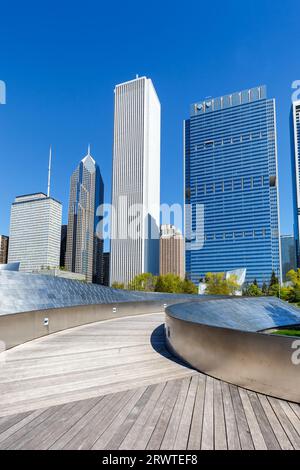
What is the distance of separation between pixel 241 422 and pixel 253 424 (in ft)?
0.49

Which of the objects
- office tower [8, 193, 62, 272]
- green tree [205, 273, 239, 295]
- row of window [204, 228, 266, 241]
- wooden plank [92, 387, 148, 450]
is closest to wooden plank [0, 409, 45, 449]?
wooden plank [92, 387, 148, 450]

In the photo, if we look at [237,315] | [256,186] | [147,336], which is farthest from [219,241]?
[147,336]

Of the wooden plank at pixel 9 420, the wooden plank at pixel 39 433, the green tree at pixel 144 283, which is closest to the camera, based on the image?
the wooden plank at pixel 39 433

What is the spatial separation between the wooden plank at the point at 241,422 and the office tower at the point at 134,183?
449ft

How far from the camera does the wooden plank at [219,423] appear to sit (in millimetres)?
2966

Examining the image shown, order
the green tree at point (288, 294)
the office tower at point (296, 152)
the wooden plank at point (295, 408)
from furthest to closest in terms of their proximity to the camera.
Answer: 1. the office tower at point (296, 152)
2. the green tree at point (288, 294)
3. the wooden plank at point (295, 408)

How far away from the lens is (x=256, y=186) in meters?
150

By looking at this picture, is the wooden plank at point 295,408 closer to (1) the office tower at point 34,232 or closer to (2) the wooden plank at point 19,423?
(2) the wooden plank at point 19,423

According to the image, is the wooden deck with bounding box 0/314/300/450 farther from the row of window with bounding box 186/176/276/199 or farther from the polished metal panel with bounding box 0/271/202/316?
the row of window with bounding box 186/176/276/199

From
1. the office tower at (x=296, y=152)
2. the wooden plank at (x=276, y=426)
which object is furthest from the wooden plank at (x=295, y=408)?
the office tower at (x=296, y=152)

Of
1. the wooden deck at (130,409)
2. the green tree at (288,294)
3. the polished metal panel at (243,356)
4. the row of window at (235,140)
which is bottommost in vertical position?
the green tree at (288,294)

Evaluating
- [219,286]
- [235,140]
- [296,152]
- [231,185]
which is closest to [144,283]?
[219,286]

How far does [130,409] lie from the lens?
3.79m

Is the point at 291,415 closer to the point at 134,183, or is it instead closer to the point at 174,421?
the point at 174,421
